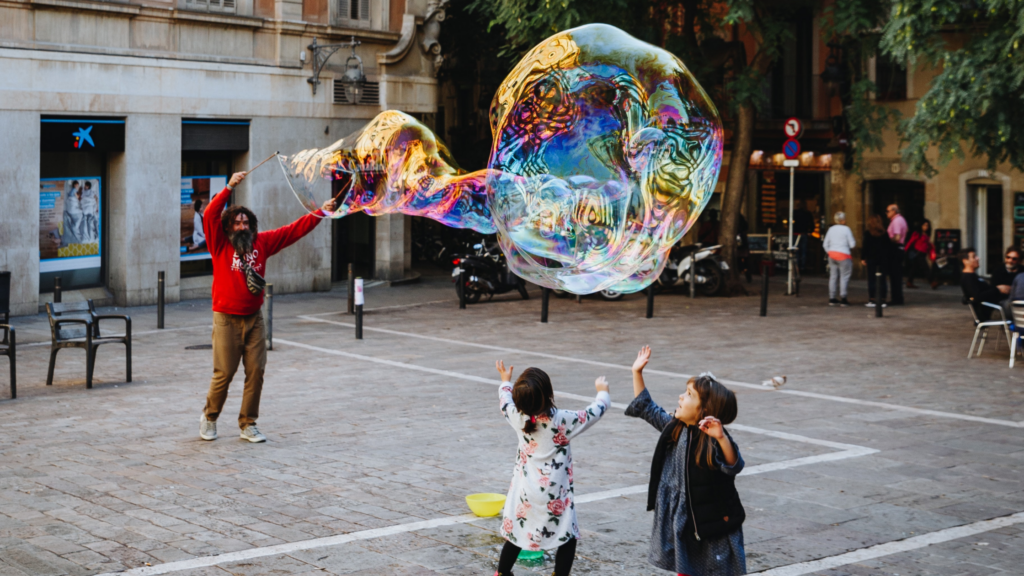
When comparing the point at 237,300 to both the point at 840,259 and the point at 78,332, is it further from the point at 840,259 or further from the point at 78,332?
the point at 840,259

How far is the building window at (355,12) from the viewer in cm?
2306

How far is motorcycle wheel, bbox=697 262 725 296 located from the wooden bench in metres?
12.6

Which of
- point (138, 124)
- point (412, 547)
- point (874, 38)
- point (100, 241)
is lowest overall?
point (412, 547)

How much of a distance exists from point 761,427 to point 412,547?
4588mm

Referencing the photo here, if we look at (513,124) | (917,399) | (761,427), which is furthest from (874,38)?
(513,124)

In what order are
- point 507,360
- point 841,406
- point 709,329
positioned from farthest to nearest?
point 709,329, point 507,360, point 841,406

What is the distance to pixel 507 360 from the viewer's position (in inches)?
565

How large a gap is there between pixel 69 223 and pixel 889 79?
18.3m

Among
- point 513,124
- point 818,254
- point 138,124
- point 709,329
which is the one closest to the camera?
point 513,124

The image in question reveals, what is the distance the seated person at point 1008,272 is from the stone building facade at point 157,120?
12.4m

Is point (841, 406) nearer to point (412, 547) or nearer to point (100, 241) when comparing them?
point (412, 547)

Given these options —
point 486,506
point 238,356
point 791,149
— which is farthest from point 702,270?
point 486,506

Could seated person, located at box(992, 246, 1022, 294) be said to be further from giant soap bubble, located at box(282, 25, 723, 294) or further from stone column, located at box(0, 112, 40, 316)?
stone column, located at box(0, 112, 40, 316)

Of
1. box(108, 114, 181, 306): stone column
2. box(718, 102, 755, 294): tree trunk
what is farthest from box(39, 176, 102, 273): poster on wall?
box(718, 102, 755, 294): tree trunk
